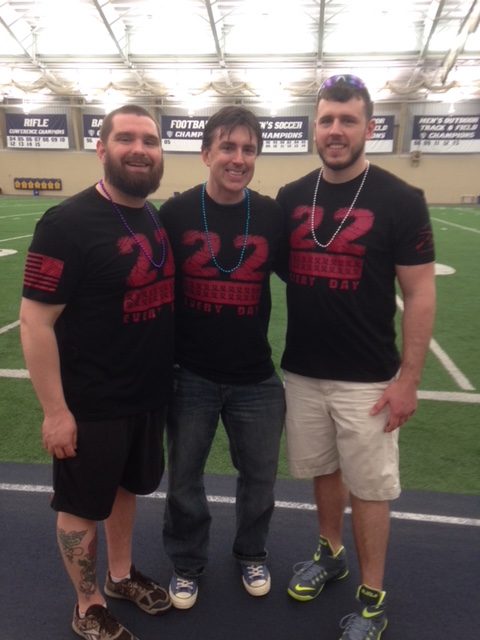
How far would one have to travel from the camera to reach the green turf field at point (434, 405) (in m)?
3.37

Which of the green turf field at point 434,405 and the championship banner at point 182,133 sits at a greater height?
the championship banner at point 182,133

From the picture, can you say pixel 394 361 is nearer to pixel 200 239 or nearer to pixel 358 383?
pixel 358 383

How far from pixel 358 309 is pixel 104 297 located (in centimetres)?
95

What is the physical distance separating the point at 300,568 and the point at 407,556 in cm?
57

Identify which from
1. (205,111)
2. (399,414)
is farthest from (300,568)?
(205,111)

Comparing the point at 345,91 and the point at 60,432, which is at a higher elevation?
the point at 345,91

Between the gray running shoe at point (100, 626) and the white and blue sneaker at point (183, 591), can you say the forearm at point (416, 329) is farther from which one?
the gray running shoe at point (100, 626)

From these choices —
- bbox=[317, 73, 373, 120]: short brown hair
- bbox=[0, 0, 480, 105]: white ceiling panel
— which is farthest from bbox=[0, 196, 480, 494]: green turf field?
bbox=[0, 0, 480, 105]: white ceiling panel

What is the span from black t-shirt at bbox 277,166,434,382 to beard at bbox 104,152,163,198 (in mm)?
587

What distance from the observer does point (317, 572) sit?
2.42 m

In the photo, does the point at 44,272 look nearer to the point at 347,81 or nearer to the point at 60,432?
the point at 60,432

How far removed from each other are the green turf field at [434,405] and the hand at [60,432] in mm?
1593

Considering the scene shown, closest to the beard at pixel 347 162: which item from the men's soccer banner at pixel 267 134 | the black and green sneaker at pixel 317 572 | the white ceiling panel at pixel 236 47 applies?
the black and green sneaker at pixel 317 572

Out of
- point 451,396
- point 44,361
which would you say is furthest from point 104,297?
point 451,396
